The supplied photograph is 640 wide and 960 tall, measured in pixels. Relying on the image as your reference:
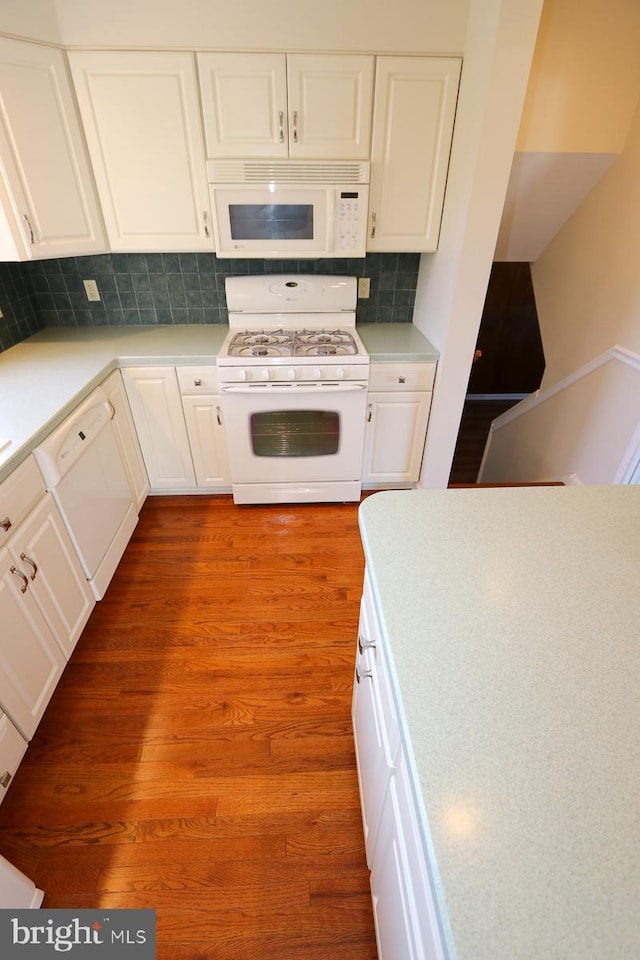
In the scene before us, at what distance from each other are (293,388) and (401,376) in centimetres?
56

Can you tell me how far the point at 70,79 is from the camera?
1.85 m

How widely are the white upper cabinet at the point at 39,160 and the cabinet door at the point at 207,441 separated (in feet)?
2.87

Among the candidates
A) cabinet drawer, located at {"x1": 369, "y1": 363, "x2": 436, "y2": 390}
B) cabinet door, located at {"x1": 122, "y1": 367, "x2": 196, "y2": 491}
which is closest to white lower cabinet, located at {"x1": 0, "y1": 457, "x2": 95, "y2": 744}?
cabinet door, located at {"x1": 122, "y1": 367, "x2": 196, "y2": 491}

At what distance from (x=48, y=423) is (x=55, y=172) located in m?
1.17

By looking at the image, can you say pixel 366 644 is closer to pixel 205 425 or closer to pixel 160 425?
pixel 205 425

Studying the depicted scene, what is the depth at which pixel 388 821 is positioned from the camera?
0.88 meters

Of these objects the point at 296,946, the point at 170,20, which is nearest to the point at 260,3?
the point at 170,20

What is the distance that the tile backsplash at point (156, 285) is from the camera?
2475 millimetres

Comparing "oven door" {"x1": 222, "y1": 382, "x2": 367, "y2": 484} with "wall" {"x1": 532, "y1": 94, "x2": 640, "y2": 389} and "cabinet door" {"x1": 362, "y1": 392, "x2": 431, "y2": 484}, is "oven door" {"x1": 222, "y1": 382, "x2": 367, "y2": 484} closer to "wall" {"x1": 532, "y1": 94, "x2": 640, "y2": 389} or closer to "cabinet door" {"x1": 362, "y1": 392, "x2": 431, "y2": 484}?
"cabinet door" {"x1": 362, "y1": 392, "x2": 431, "y2": 484}

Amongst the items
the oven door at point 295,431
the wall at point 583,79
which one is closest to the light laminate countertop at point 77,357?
the oven door at point 295,431

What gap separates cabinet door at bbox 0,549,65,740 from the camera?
1.31 m

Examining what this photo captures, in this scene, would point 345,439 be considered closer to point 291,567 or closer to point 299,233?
point 291,567

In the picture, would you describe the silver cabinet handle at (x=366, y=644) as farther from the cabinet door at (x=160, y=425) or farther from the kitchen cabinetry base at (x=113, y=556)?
the cabinet door at (x=160, y=425)

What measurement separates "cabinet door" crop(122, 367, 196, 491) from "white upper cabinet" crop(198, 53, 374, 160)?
3.46 ft
